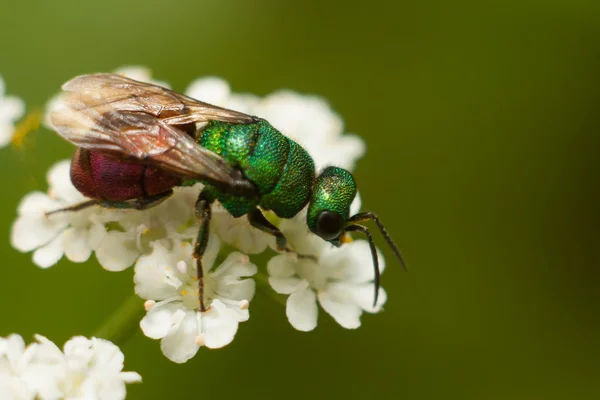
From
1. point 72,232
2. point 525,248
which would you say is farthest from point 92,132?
point 525,248

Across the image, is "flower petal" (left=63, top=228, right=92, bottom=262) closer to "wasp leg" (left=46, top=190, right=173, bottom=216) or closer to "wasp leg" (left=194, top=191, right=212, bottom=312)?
"wasp leg" (left=46, top=190, right=173, bottom=216)

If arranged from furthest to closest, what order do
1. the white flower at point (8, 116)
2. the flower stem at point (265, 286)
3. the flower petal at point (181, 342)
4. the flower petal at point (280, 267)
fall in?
1. the white flower at point (8, 116)
2. the flower stem at point (265, 286)
3. the flower petal at point (280, 267)
4. the flower petal at point (181, 342)

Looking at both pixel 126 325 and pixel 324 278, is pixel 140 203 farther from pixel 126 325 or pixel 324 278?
pixel 324 278

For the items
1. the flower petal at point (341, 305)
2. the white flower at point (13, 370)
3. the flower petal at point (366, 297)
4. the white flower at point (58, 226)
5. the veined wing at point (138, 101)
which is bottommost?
the white flower at point (13, 370)

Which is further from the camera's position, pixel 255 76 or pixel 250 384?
pixel 255 76

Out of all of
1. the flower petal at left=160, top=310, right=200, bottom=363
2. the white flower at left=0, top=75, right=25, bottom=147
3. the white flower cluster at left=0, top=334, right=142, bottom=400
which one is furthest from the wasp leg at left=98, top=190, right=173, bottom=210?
the white flower at left=0, top=75, right=25, bottom=147

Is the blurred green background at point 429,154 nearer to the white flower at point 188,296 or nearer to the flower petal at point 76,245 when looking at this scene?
the flower petal at point 76,245

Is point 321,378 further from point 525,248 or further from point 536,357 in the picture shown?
point 525,248

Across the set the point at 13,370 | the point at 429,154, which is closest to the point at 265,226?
the point at 13,370

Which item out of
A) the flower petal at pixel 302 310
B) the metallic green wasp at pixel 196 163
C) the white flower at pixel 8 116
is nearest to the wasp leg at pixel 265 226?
the metallic green wasp at pixel 196 163
